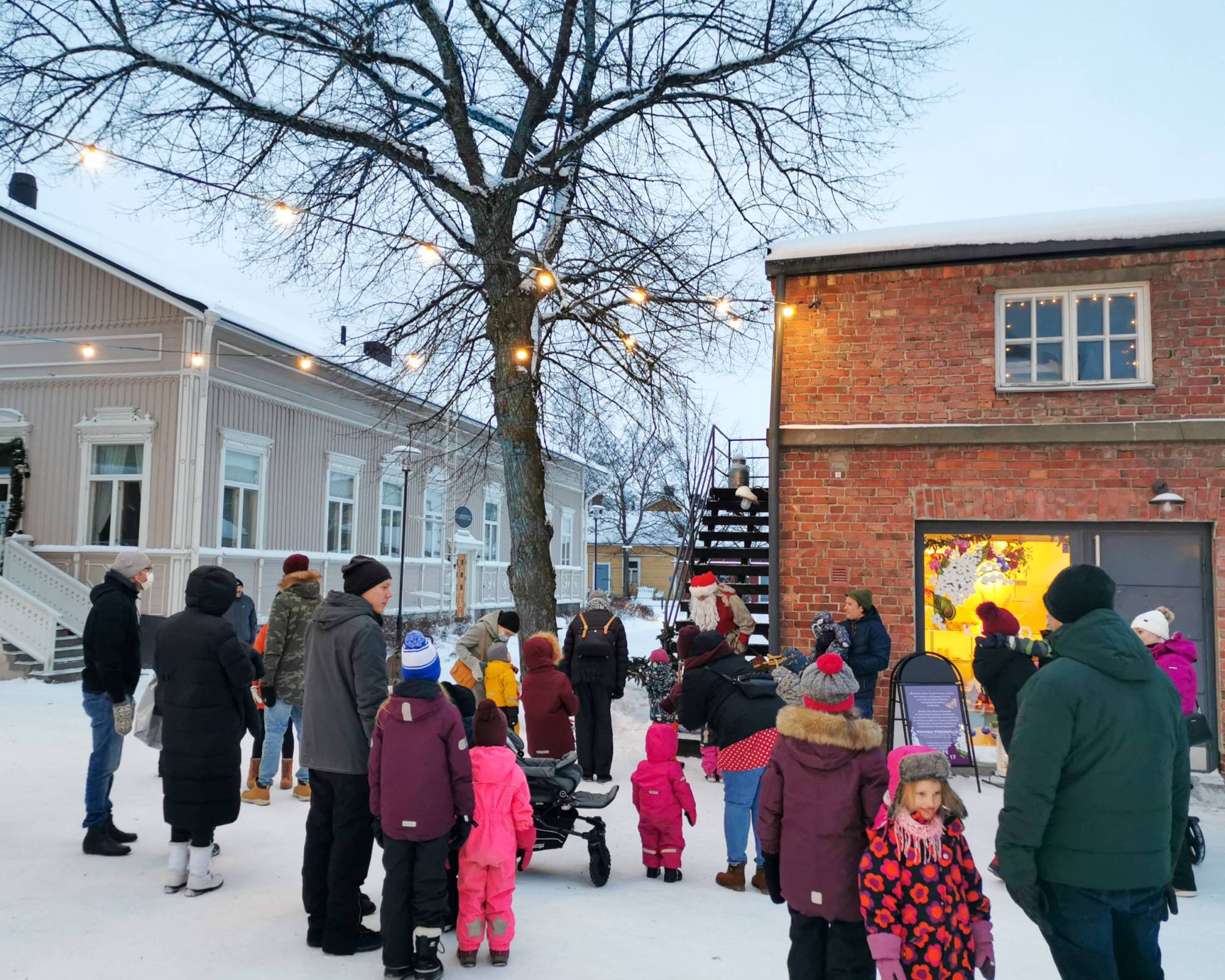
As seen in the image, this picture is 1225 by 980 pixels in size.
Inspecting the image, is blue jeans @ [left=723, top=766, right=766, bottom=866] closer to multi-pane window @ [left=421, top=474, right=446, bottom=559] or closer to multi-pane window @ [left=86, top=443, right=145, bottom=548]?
multi-pane window @ [left=86, top=443, right=145, bottom=548]

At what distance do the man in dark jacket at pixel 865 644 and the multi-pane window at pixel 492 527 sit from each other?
18.9m

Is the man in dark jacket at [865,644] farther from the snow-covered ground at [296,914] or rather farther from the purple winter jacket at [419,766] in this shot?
the purple winter jacket at [419,766]

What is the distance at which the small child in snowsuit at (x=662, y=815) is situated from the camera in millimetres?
5691

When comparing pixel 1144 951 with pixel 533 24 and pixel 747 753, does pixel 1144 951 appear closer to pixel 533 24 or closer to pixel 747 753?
pixel 747 753

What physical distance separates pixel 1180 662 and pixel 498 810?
14.8 ft

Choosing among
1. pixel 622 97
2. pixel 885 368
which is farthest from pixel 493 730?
pixel 622 97

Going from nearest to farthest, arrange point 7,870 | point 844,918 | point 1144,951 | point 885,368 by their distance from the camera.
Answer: point 1144,951 → point 844,918 → point 7,870 → point 885,368

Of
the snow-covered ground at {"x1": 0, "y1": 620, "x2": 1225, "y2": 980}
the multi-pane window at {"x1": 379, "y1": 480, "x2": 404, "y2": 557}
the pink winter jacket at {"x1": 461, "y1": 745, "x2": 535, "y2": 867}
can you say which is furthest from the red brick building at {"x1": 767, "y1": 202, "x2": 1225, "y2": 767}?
the multi-pane window at {"x1": 379, "y1": 480, "x2": 404, "y2": 557}

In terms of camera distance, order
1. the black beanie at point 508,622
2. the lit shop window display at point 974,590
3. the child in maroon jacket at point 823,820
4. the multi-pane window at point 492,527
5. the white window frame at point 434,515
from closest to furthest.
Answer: the child in maroon jacket at point 823,820
the black beanie at point 508,622
the lit shop window display at point 974,590
the white window frame at point 434,515
the multi-pane window at point 492,527

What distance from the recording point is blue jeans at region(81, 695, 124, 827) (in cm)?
587

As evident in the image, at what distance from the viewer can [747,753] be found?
18.2 feet

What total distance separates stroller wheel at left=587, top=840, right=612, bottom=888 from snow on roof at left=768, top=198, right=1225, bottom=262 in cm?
645

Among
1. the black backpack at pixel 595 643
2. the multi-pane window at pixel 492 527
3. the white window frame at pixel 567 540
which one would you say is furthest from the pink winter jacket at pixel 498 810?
the white window frame at pixel 567 540

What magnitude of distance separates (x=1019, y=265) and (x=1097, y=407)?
5.32ft
